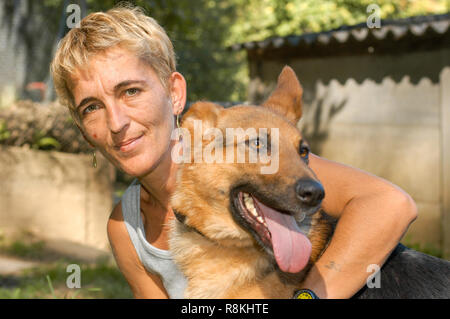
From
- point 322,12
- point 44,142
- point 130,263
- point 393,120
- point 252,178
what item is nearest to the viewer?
point 252,178

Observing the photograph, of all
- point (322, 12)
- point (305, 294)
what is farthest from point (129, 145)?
point (322, 12)

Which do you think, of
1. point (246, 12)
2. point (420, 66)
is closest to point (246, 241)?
point (420, 66)

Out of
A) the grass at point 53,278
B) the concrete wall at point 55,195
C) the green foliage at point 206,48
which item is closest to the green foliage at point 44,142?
the concrete wall at point 55,195

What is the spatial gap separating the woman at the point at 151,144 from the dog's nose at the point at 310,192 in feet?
0.87

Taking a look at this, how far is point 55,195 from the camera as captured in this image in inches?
322

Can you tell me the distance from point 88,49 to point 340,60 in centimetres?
818

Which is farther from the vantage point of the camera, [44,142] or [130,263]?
[44,142]

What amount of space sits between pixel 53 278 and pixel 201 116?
4.43m

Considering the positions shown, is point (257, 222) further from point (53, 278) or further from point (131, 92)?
point (53, 278)

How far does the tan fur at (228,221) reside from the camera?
87.0 inches

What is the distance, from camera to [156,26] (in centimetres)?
265

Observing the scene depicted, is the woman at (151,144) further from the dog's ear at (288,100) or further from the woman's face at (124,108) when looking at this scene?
the dog's ear at (288,100)

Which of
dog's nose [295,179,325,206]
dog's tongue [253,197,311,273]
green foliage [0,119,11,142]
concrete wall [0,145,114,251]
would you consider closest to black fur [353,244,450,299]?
dog's tongue [253,197,311,273]

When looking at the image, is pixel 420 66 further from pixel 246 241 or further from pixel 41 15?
pixel 41 15
